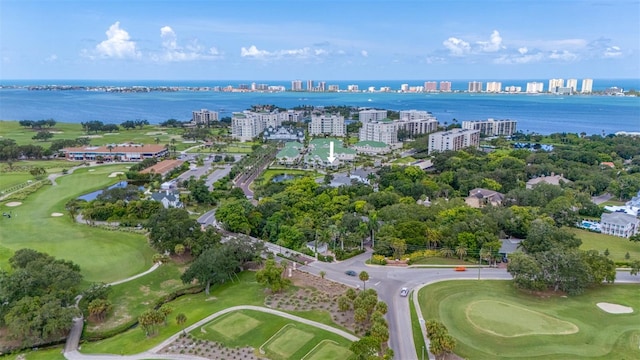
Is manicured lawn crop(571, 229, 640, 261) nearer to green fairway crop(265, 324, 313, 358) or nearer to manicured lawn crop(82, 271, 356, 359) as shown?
manicured lawn crop(82, 271, 356, 359)

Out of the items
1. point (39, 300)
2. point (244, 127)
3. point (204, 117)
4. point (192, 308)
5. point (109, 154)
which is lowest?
point (192, 308)

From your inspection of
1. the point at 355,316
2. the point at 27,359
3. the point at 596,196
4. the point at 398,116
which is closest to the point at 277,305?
the point at 355,316

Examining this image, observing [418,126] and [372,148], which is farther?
[418,126]

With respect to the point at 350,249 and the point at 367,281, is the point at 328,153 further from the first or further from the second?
the point at 367,281

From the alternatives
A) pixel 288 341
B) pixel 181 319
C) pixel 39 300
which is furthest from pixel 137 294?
pixel 288 341

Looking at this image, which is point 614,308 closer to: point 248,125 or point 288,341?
point 288,341

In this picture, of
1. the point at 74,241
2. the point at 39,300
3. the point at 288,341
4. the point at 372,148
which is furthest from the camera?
the point at 372,148

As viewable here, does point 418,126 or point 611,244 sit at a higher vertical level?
point 418,126

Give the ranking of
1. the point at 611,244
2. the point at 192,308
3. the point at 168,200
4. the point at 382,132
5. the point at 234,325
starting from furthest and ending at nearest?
the point at 382,132 < the point at 168,200 < the point at 611,244 < the point at 192,308 < the point at 234,325
